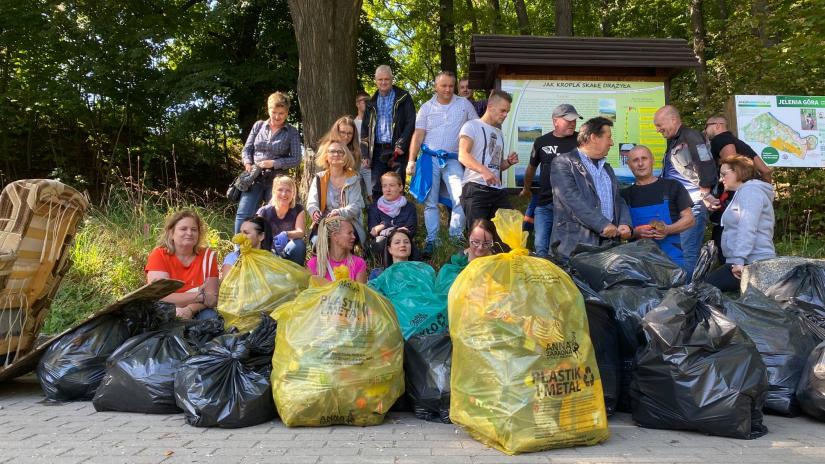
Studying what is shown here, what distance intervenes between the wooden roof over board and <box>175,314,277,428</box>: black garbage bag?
4.25 m

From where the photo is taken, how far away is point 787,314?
417 cm

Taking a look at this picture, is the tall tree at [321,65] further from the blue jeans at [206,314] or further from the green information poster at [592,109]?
the blue jeans at [206,314]

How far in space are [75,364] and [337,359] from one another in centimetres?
183

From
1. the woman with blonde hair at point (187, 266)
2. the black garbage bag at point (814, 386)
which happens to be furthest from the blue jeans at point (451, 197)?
the black garbage bag at point (814, 386)

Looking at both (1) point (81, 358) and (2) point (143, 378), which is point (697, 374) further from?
(1) point (81, 358)

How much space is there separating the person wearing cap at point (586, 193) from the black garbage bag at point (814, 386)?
1542 mm

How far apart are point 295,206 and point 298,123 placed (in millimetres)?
7872

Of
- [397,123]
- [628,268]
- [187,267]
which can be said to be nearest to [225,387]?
[187,267]

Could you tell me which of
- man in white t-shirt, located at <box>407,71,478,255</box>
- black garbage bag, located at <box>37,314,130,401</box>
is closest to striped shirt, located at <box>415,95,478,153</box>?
man in white t-shirt, located at <box>407,71,478,255</box>

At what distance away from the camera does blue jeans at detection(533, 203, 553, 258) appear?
20.1 feet

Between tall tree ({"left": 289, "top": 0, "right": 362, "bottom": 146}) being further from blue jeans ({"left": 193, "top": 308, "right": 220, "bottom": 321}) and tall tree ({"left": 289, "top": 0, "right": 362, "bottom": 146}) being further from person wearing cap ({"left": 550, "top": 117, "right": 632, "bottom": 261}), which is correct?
person wearing cap ({"left": 550, "top": 117, "right": 632, "bottom": 261})

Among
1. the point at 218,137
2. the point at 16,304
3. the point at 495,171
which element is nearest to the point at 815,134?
the point at 495,171

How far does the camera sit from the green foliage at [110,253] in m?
6.32

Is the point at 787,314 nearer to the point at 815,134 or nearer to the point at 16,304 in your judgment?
the point at 815,134
